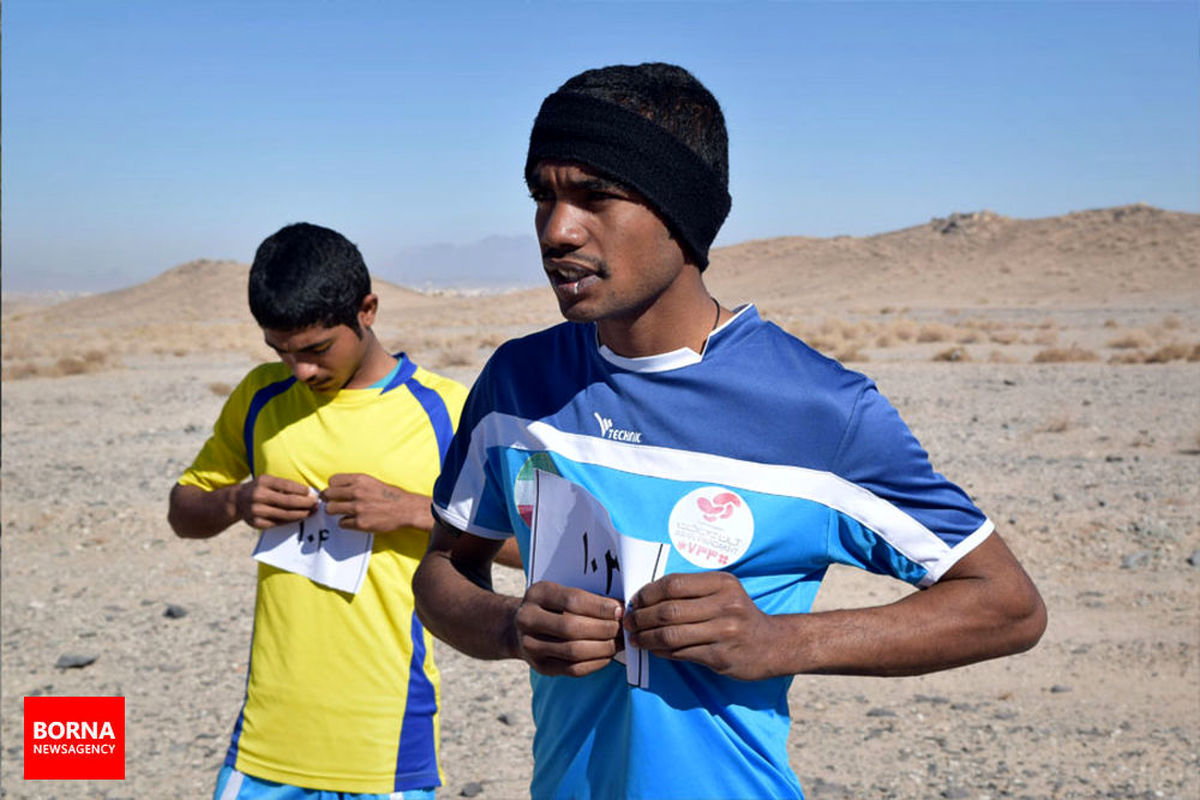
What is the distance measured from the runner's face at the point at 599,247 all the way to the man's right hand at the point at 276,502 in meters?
1.31

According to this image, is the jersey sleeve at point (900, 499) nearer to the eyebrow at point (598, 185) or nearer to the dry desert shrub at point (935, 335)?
the eyebrow at point (598, 185)

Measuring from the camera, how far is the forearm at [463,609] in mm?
1861

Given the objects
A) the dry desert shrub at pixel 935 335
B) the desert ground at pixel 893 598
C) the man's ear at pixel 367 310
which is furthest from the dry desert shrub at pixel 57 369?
the man's ear at pixel 367 310

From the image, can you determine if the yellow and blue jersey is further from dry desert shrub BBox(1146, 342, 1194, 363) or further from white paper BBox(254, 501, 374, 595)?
dry desert shrub BBox(1146, 342, 1194, 363)

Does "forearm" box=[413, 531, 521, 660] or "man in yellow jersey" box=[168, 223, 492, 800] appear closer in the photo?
"forearm" box=[413, 531, 521, 660]

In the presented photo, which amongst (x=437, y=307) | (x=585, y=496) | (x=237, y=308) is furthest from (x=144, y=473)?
(x=237, y=308)

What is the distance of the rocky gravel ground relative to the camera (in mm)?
5117

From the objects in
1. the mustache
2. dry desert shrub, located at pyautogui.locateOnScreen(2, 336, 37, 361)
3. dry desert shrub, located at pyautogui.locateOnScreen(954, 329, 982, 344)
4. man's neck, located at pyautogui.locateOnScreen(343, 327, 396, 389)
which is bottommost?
man's neck, located at pyautogui.locateOnScreen(343, 327, 396, 389)

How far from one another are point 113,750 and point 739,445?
4.59m

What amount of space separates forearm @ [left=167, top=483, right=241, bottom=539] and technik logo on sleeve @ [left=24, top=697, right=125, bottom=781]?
2189 mm

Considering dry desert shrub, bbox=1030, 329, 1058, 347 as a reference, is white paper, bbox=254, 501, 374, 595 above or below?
below

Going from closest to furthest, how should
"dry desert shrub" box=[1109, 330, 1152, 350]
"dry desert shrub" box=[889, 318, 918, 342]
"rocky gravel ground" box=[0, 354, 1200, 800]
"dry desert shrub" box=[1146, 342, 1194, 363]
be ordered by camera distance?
"rocky gravel ground" box=[0, 354, 1200, 800], "dry desert shrub" box=[1146, 342, 1194, 363], "dry desert shrub" box=[1109, 330, 1152, 350], "dry desert shrub" box=[889, 318, 918, 342]

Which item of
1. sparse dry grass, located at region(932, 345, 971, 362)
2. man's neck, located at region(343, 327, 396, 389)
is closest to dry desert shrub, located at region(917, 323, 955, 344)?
sparse dry grass, located at region(932, 345, 971, 362)

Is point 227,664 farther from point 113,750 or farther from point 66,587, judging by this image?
point 66,587
